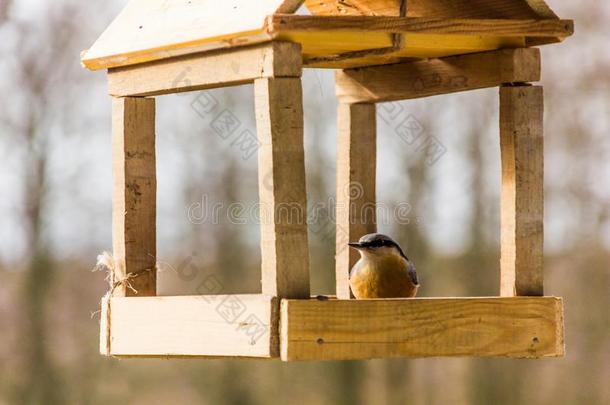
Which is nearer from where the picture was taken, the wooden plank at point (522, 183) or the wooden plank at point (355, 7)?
the wooden plank at point (522, 183)

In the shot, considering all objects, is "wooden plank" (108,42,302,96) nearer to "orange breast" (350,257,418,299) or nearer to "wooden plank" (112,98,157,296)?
"wooden plank" (112,98,157,296)

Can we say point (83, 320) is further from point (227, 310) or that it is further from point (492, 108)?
point (227, 310)

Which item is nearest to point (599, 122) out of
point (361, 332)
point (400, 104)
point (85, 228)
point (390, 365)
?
point (400, 104)

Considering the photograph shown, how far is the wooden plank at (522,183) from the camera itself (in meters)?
4.07

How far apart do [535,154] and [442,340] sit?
2.47 ft

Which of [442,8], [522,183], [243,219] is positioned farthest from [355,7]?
[243,219]

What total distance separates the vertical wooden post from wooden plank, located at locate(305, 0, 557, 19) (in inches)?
19.7

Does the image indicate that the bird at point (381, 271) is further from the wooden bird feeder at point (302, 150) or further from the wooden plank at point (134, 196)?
the wooden plank at point (134, 196)

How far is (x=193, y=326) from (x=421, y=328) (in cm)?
71

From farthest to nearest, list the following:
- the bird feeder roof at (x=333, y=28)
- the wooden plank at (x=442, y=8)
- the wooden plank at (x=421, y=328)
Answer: the wooden plank at (x=442, y=8)
the bird feeder roof at (x=333, y=28)
the wooden plank at (x=421, y=328)

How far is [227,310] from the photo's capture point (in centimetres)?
370

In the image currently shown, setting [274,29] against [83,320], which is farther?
[83,320]

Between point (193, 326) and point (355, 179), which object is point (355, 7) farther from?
point (193, 326)

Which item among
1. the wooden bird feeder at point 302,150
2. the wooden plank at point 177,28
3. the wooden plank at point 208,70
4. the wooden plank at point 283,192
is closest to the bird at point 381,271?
the wooden bird feeder at point 302,150
